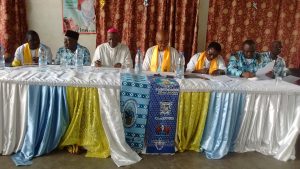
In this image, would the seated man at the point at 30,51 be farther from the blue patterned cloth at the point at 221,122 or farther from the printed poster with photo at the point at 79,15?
the blue patterned cloth at the point at 221,122

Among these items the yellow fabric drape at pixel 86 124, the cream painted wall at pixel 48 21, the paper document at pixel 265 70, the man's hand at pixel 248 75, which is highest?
the cream painted wall at pixel 48 21

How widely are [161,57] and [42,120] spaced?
1979 millimetres

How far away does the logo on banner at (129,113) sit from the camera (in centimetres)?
268

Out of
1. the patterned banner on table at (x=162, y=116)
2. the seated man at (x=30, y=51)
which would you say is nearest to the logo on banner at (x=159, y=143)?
the patterned banner on table at (x=162, y=116)

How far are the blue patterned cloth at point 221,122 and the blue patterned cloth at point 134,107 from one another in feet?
2.11

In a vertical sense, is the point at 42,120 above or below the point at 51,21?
below

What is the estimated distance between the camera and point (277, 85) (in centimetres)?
290

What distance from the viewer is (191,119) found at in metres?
2.82

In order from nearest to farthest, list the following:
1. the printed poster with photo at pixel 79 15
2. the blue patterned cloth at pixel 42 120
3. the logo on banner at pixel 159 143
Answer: the blue patterned cloth at pixel 42 120 → the logo on banner at pixel 159 143 → the printed poster with photo at pixel 79 15

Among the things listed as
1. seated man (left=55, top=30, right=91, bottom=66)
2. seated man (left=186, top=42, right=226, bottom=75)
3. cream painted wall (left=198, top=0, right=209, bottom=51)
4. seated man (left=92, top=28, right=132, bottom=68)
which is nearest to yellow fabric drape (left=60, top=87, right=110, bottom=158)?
seated man (left=55, top=30, right=91, bottom=66)

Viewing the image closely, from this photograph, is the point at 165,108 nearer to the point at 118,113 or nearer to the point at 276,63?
the point at 118,113

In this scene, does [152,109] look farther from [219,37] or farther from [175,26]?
[219,37]

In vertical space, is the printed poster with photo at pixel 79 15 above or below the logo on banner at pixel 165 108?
above

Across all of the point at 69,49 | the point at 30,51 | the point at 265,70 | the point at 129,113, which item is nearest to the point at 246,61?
the point at 265,70
